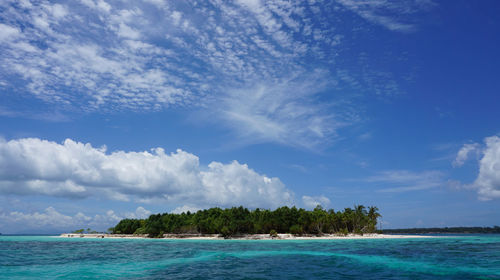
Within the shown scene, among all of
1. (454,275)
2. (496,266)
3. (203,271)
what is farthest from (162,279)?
(496,266)

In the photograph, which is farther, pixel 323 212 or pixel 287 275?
pixel 323 212

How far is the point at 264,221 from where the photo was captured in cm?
10925

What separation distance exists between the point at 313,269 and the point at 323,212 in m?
88.7

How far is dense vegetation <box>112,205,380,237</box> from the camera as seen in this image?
108 m

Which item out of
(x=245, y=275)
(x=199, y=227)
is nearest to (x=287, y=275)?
(x=245, y=275)

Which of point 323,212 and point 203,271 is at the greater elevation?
point 323,212

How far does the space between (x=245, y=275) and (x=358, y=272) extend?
9327mm

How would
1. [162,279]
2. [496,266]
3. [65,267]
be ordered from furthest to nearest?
[65,267] → [496,266] → [162,279]

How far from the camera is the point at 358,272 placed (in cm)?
2536

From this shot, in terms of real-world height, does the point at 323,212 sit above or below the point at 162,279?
above

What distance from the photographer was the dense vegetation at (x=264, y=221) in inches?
4245

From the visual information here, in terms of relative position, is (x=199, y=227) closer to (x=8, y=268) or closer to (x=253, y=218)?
(x=253, y=218)

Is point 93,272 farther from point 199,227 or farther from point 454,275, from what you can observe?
point 199,227

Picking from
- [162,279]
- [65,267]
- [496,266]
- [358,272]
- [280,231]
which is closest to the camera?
[162,279]
